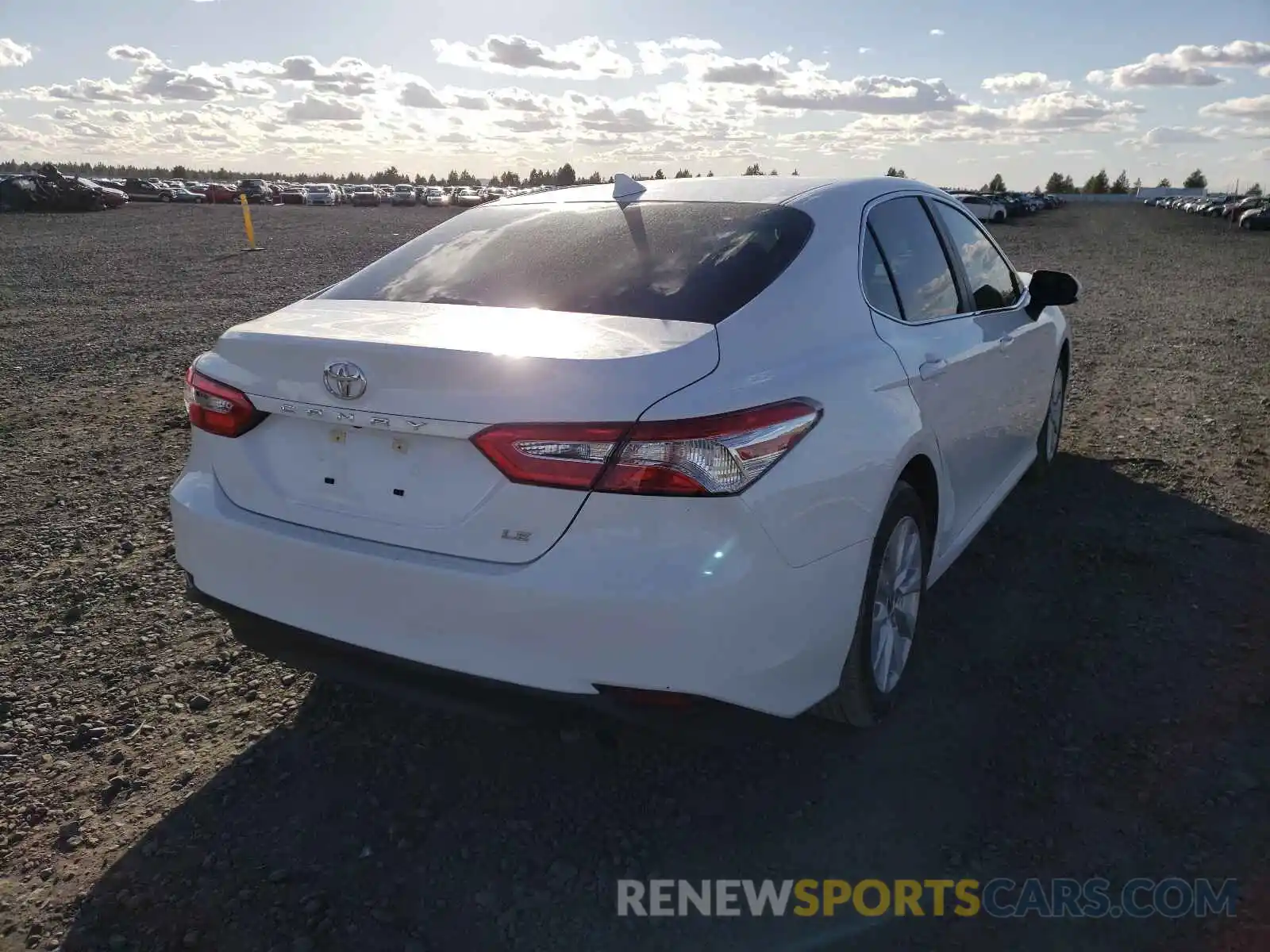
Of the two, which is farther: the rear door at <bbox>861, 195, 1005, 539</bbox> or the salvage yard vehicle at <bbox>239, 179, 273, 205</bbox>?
the salvage yard vehicle at <bbox>239, 179, 273, 205</bbox>

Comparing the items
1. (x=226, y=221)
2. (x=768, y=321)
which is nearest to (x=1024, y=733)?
(x=768, y=321)

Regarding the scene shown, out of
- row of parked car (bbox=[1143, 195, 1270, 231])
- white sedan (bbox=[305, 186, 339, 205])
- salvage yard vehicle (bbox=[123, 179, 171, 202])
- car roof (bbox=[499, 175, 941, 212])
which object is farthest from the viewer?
white sedan (bbox=[305, 186, 339, 205])

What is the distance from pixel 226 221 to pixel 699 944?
3781 cm

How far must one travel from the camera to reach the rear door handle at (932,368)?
3025 mm

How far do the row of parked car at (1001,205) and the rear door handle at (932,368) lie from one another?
2657 centimetres

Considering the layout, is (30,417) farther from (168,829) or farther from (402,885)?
(402,885)

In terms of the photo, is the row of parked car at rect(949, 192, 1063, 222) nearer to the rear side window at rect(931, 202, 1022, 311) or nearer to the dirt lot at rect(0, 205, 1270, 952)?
the rear side window at rect(931, 202, 1022, 311)

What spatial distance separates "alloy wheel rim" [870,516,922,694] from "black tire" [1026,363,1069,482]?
2.26 meters

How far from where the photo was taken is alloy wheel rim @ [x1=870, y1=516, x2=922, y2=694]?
2.85 meters

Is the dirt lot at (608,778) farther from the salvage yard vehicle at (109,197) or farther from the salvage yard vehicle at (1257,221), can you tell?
the salvage yard vehicle at (1257,221)

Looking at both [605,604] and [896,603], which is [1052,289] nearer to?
[896,603]

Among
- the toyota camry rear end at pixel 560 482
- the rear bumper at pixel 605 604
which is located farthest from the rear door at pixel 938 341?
the rear bumper at pixel 605 604

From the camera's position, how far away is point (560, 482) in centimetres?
210

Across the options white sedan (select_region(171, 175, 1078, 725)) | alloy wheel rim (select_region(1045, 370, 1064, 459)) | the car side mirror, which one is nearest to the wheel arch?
white sedan (select_region(171, 175, 1078, 725))
